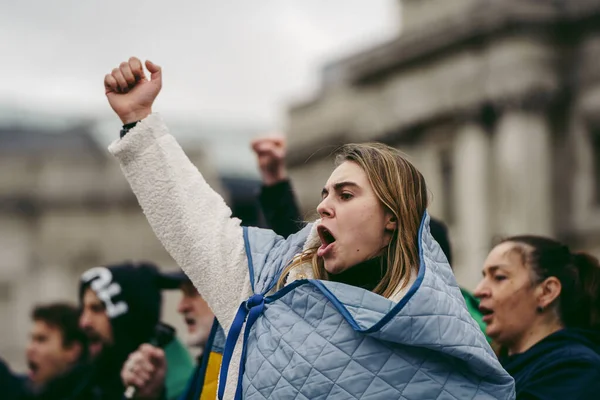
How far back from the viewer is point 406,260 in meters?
2.68

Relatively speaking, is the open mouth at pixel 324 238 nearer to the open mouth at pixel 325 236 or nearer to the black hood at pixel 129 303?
the open mouth at pixel 325 236

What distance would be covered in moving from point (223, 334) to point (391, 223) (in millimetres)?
561

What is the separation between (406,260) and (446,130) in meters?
24.3

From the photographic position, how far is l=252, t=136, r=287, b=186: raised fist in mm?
3646

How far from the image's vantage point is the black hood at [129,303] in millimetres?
5008

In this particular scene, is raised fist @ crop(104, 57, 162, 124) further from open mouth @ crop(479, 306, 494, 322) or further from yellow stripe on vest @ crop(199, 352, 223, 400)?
open mouth @ crop(479, 306, 494, 322)

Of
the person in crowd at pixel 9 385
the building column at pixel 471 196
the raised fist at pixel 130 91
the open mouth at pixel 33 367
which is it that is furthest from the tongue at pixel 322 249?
the building column at pixel 471 196

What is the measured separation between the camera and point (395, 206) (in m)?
2.73

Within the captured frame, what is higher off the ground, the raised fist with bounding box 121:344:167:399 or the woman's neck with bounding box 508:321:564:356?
the raised fist with bounding box 121:344:167:399

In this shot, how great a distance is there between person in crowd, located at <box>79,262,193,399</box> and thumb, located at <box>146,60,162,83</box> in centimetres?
223

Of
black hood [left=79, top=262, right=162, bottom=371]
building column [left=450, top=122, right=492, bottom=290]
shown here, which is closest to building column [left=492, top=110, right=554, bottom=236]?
building column [left=450, top=122, right=492, bottom=290]

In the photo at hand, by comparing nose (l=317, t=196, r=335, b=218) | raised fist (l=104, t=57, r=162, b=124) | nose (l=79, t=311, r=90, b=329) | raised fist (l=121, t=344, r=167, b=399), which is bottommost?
raised fist (l=121, t=344, r=167, b=399)

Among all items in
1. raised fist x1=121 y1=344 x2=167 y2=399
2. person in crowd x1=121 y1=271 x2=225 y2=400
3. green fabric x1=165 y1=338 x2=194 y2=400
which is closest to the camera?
person in crowd x1=121 y1=271 x2=225 y2=400

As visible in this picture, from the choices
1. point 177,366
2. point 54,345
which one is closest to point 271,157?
point 177,366
